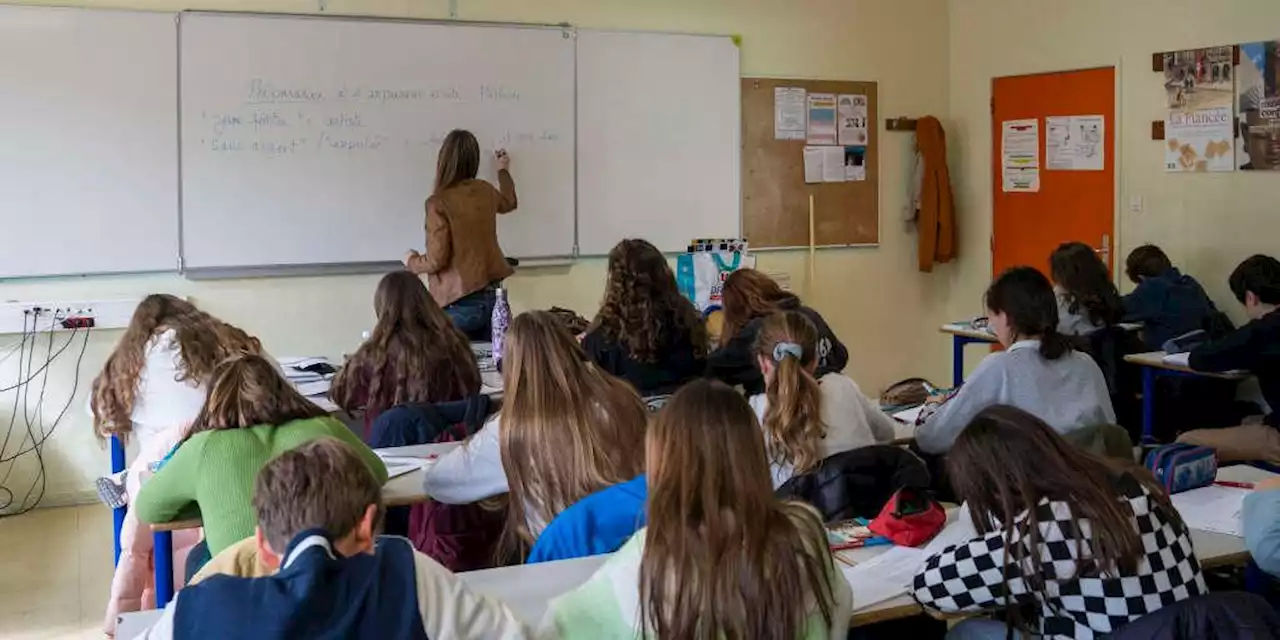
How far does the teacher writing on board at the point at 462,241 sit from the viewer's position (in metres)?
6.07

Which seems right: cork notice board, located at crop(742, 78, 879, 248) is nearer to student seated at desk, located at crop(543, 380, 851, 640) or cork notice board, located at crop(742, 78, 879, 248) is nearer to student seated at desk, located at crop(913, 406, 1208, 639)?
student seated at desk, located at crop(913, 406, 1208, 639)

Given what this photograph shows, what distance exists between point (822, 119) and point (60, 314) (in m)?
4.27

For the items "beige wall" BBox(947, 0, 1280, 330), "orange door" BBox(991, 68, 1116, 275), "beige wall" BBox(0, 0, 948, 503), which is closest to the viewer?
"beige wall" BBox(0, 0, 948, 503)

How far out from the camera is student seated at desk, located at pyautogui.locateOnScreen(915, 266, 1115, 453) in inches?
153

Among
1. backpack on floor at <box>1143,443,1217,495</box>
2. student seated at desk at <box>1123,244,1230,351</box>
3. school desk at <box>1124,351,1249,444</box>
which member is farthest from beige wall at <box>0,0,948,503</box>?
backpack on floor at <box>1143,443,1217,495</box>

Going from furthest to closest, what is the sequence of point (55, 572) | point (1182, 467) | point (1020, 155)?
point (1020, 155)
point (55, 572)
point (1182, 467)

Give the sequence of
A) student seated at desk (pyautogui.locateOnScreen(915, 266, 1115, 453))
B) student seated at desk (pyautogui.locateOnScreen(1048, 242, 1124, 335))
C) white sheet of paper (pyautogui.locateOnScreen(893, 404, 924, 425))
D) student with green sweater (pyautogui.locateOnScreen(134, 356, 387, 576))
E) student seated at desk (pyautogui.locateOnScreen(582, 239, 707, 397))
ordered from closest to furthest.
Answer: student with green sweater (pyautogui.locateOnScreen(134, 356, 387, 576)) → student seated at desk (pyautogui.locateOnScreen(915, 266, 1115, 453)) → white sheet of paper (pyautogui.locateOnScreen(893, 404, 924, 425)) → student seated at desk (pyautogui.locateOnScreen(582, 239, 707, 397)) → student seated at desk (pyautogui.locateOnScreen(1048, 242, 1124, 335))

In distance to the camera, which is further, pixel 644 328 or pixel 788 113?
pixel 788 113

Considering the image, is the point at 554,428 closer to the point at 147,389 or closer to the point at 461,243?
the point at 147,389

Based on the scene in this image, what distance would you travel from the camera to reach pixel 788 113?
7605 millimetres

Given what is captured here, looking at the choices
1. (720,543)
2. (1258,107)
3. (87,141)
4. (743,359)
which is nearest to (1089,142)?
(1258,107)

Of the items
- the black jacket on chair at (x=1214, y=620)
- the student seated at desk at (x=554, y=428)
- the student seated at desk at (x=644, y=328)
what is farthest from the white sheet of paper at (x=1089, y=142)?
the black jacket on chair at (x=1214, y=620)

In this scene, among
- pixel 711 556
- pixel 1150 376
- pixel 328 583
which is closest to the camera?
pixel 328 583

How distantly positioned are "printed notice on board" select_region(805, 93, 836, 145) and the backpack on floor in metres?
4.48
